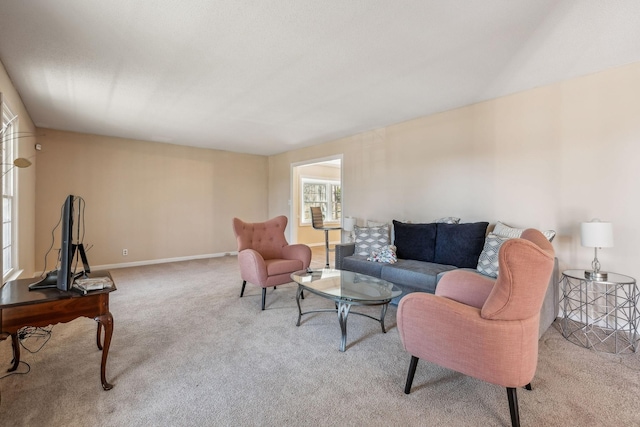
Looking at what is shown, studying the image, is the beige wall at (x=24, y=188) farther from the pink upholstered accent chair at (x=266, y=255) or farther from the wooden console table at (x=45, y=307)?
the pink upholstered accent chair at (x=266, y=255)

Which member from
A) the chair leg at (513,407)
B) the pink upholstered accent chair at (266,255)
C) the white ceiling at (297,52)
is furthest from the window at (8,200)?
the chair leg at (513,407)

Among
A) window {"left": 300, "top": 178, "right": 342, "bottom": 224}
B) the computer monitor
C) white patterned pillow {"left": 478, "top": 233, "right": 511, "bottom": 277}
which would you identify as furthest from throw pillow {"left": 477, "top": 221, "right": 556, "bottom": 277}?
window {"left": 300, "top": 178, "right": 342, "bottom": 224}

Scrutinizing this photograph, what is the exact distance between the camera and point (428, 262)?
11.4 ft

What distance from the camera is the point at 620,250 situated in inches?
107

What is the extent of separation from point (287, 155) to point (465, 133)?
13.3 ft

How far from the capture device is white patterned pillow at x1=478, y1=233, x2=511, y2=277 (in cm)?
281

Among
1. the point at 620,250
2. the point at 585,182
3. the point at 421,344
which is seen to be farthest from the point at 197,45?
the point at 620,250

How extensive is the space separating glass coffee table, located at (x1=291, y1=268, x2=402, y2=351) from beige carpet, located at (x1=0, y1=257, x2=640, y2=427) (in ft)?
0.85

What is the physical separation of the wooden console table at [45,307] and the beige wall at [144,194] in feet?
12.8

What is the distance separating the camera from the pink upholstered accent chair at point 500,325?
135 cm

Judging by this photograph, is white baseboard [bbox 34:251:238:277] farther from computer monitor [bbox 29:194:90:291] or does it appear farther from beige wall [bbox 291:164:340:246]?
computer monitor [bbox 29:194:90:291]

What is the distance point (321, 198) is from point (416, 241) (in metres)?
5.13

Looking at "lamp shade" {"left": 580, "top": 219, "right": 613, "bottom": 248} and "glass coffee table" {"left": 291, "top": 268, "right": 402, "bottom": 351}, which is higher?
"lamp shade" {"left": 580, "top": 219, "right": 613, "bottom": 248}

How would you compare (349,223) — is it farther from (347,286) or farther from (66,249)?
(66,249)
